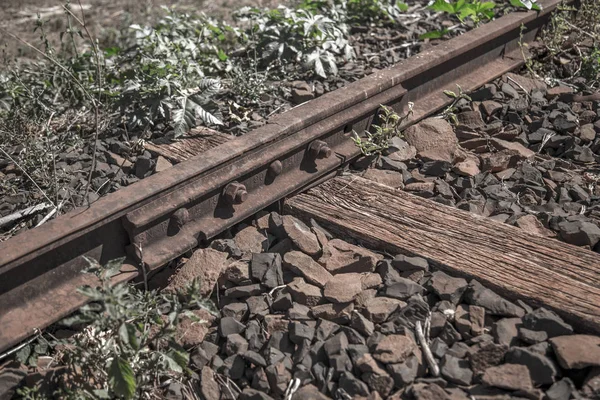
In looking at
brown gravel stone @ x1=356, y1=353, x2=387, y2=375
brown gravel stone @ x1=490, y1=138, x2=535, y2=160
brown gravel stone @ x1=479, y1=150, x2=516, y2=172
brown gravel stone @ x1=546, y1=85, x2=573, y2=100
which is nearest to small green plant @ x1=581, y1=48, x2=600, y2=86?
brown gravel stone @ x1=546, y1=85, x2=573, y2=100

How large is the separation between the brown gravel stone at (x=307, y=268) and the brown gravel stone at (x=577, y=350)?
94 cm

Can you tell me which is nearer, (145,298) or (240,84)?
(145,298)

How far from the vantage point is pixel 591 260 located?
300 cm

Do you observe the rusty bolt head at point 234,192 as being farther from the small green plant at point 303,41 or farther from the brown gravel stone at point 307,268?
the small green plant at point 303,41

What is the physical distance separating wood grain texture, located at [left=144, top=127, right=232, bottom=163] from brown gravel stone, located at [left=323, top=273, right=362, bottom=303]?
128 cm

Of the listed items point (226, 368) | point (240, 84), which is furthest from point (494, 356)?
point (240, 84)

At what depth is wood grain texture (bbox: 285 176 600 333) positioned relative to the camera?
2.84 meters

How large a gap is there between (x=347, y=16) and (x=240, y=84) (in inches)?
62.8

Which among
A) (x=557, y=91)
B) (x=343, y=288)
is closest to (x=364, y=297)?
(x=343, y=288)

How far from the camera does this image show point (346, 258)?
3168 millimetres

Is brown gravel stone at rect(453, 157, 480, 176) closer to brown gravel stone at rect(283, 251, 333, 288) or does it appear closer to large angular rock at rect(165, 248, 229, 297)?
brown gravel stone at rect(283, 251, 333, 288)

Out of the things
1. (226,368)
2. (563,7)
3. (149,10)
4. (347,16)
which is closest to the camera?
(226,368)

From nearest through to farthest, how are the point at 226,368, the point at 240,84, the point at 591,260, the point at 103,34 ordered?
the point at 226,368 < the point at 591,260 < the point at 240,84 < the point at 103,34

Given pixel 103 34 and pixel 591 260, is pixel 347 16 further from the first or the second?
pixel 591 260
